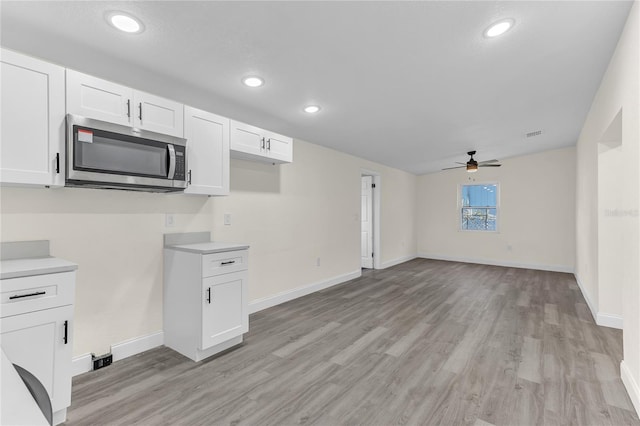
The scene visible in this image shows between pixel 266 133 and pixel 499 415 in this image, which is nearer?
pixel 499 415

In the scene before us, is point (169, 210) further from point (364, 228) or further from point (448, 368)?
point (364, 228)

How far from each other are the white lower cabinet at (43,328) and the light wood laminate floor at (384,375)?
0.31 meters

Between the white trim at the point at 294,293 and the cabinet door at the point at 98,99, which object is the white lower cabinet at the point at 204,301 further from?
the cabinet door at the point at 98,99

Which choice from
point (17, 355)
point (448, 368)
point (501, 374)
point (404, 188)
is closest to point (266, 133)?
point (17, 355)

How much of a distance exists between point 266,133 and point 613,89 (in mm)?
3172

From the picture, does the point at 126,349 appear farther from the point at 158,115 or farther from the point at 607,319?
the point at 607,319

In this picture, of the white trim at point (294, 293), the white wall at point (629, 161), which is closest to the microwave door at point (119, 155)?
the white trim at point (294, 293)

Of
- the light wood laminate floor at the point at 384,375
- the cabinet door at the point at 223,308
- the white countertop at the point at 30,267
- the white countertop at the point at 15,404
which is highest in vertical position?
the white countertop at the point at 30,267

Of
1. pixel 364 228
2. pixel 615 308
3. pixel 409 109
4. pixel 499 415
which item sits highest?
pixel 409 109

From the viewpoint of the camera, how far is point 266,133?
3373 mm

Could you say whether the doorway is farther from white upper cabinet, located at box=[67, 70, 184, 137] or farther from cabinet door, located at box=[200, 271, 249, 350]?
white upper cabinet, located at box=[67, 70, 184, 137]

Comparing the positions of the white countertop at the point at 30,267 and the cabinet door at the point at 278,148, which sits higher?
the cabinet door at the point at 278,148

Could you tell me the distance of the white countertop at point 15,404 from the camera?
0.53 m

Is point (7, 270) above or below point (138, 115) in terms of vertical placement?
below
